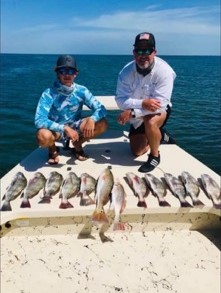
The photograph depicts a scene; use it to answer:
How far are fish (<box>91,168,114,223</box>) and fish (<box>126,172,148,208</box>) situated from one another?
0.25 meters

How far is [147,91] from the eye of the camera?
5.15 meters

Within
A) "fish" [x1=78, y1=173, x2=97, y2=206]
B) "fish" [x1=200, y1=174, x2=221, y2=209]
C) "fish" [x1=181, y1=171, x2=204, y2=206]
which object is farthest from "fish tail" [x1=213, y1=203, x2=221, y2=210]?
"fish" [x1=78, y1=173, x2=97, y2=206]

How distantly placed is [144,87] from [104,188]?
164 cm

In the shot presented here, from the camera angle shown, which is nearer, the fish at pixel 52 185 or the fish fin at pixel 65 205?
the fish fin at pixel 65 205

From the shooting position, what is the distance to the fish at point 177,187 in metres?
4.14

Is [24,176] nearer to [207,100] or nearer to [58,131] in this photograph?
[58,131]

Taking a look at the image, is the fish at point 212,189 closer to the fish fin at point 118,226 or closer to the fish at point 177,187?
the fish at point 177,187

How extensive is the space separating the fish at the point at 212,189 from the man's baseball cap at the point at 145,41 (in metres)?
1.80

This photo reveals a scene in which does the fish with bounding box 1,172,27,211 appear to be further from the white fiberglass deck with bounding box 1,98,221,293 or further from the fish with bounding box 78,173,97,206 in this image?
the fish with bounding box 78,173,97,206

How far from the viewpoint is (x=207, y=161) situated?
10312 mm

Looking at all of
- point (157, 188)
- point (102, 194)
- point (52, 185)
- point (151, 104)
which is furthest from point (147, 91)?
point (52, 185)

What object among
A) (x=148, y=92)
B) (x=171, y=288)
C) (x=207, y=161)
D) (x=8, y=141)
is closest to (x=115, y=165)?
(x=148, y=92)

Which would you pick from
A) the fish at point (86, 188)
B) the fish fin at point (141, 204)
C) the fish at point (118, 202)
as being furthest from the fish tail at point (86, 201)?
the fish fin at point (141, 204)

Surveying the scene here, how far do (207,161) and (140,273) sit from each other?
7.26 meters
